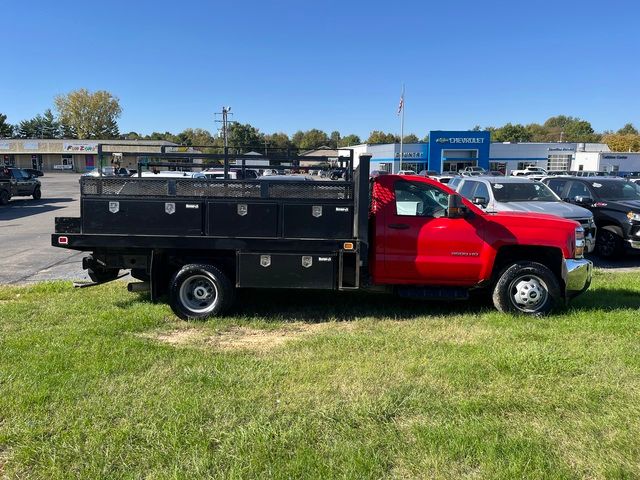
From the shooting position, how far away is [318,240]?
6.22 meters

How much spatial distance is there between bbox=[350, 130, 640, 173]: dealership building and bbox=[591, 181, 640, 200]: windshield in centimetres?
5501

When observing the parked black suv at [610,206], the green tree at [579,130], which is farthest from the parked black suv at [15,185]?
the green tree at [579,130]

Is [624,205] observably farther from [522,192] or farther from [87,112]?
[87,112]

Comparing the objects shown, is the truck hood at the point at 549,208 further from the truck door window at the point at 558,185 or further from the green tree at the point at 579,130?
the green tree at the point at 579,130

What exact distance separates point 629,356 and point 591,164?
77.2m

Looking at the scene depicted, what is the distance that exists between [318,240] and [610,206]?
8.59 metres

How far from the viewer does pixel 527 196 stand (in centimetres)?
1184

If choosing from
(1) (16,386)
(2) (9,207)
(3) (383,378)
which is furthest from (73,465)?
(2) (9,207)

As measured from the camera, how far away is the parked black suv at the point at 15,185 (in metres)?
26.8

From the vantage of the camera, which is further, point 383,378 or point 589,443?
point 383,378

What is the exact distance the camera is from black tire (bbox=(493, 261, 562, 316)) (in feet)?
21.3

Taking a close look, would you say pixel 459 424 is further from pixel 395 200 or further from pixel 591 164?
pixel 591 164

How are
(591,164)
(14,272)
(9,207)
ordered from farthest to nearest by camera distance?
(591,164) < (9,207) < (14,272)

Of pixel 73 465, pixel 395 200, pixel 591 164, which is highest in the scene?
pixel 591 164
